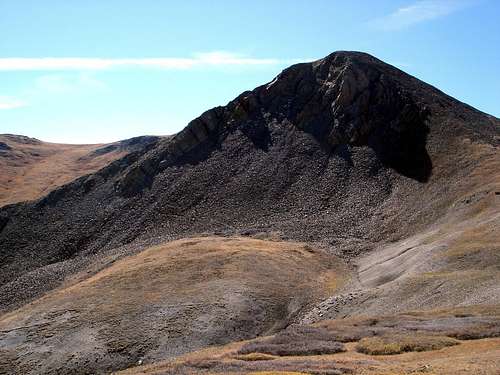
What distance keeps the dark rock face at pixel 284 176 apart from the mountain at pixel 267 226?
0.37 metres

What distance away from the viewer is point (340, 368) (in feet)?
112

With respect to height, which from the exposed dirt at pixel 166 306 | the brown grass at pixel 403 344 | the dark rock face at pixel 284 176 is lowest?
the exposed dirt at pixel 166 306

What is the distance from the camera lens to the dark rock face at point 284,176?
9600 cm

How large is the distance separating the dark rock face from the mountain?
367 mm

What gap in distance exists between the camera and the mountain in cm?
6075

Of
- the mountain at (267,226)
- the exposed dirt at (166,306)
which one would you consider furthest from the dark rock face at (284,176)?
the exposed dirt at (166,306)

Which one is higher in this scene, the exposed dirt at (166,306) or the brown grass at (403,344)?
the brown grass at (403,344)

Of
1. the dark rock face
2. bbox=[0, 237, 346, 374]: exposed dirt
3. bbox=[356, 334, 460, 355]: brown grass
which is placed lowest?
bbox=[0, 237, 346, 374]: exposed dirt

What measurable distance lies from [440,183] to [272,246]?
31.7 m

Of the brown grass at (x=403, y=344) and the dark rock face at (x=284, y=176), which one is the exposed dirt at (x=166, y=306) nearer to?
the dark rock face at (x=284, y=176)

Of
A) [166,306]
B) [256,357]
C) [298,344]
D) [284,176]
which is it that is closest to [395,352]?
[298,344]

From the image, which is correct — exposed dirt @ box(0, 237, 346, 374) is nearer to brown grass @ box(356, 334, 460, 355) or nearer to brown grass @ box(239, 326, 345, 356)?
brown grass @ box(239, 326, 345, 356)

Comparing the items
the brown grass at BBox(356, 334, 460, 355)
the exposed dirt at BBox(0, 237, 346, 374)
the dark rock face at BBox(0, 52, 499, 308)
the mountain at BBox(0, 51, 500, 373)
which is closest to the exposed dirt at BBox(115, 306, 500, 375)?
the brown grass at BBox(356, 334, 460, 355)

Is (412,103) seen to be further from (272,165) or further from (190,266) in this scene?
(190,266)
